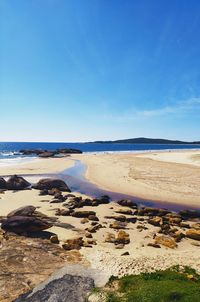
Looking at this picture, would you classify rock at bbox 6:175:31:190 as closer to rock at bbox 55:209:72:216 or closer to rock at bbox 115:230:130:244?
rock at bbox 55:209:72:216

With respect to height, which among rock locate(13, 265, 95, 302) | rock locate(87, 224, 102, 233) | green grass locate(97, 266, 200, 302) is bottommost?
rock locate(87, 224, 102, 233)

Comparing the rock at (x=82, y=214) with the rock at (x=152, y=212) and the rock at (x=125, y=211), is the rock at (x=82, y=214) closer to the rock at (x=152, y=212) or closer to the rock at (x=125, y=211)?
the rock at (x=125, y=211)

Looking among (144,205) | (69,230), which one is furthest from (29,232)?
(144,205)

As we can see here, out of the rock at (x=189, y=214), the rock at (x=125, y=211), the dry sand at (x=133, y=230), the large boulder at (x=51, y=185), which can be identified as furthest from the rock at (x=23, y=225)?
the large boulder at (x=51, y=185)

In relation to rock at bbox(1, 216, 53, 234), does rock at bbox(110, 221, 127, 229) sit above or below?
below

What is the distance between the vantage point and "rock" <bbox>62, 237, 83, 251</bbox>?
16.5 m

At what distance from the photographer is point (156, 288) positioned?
35.3 feet

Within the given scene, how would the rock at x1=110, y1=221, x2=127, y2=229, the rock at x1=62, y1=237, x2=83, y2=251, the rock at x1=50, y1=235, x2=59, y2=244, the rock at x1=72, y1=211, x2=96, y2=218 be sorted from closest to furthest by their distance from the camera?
1. the rock at x1=62, y1=237, x2=83, y2=251
2. the rock at x1=50, y1=235, x2=59, y2=244
3. the rock at x1=110, y1=221, x2=127, y2=229
4. the rock at x1=72, y1=211, x2=96, y2=218

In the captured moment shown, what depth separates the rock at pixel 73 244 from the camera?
1648 cm

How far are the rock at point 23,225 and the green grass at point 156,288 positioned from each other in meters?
8.15

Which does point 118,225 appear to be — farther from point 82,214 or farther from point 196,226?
point 196,226

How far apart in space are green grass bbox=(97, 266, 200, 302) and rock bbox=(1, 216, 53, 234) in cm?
815

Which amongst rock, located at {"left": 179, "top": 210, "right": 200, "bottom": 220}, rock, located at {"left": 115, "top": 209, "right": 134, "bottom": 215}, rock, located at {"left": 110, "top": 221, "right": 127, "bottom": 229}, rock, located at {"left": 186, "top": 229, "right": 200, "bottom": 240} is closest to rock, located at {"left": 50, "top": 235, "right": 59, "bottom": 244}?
rock, located at {"left": 110, "top": 221, "right": 127, "bottom": 229}

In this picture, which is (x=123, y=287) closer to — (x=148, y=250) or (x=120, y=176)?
(x=148, y=250)
